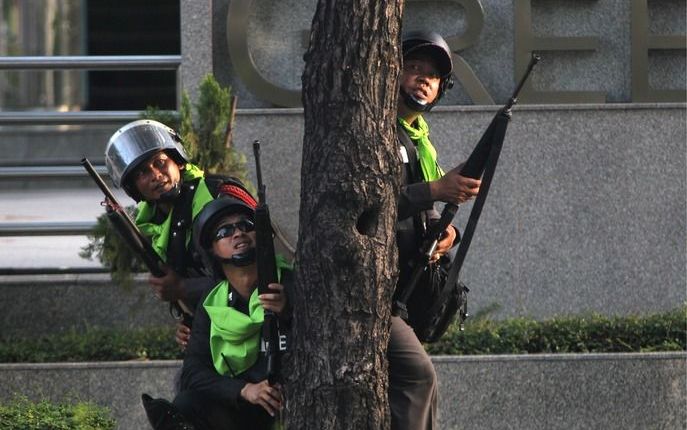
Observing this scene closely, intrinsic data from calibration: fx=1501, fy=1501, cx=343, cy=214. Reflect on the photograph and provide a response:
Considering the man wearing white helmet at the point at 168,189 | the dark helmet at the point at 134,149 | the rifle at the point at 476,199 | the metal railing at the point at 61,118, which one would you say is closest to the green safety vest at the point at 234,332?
the man wearing white helmet at the point at 168,189

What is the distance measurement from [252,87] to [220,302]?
399cm

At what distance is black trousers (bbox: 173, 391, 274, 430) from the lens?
572 cm

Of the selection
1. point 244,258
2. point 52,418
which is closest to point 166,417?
point 244,258

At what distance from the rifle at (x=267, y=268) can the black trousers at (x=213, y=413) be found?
33 cm

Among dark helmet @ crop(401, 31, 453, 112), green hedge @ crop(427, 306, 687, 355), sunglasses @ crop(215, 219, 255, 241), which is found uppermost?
dark helmet @ crop(401, 31, 453, 112)

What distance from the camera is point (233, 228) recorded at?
575cm

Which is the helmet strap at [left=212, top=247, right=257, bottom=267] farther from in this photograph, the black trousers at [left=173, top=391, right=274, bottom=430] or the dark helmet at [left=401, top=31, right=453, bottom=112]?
the dark helmet at [left=401, top=31, right=453, bottom=112]

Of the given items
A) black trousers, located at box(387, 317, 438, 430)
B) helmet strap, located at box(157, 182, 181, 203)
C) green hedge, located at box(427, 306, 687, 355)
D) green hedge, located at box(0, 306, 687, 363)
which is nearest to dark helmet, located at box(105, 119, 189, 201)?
helmet strap, located at box(157, 182, 181, 203)

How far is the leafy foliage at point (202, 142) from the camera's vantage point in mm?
8562

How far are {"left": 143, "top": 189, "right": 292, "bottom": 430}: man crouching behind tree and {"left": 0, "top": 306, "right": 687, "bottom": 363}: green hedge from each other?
263 cm

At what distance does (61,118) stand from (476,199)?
4664 millimetres

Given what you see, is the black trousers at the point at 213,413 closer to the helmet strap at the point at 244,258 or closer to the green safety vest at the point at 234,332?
the green safety vest at the point at 234,332

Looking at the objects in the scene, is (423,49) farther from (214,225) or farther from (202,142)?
(202,142)

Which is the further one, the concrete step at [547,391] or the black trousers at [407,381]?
the concrete step at [547,391]
